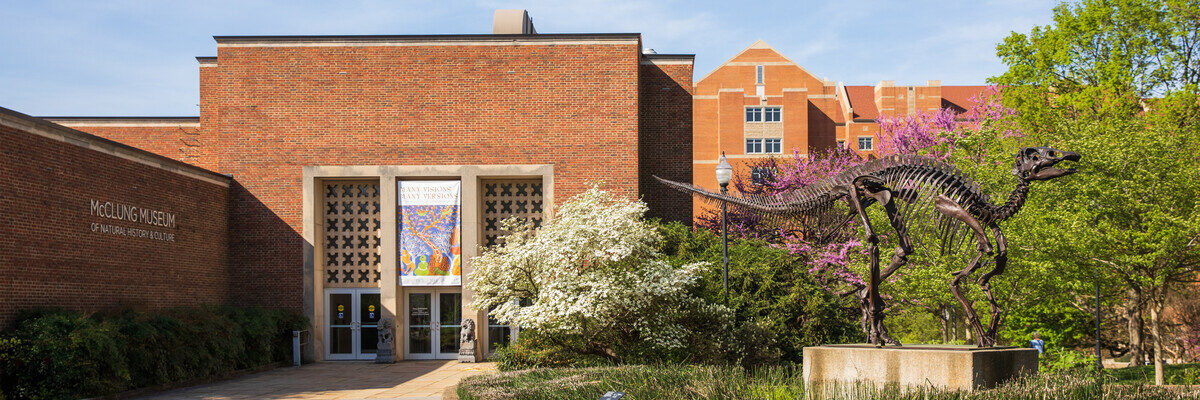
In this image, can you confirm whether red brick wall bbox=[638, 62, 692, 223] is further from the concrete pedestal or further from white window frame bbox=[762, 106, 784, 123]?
white window frame bbox=[762, 106, 784, 123]

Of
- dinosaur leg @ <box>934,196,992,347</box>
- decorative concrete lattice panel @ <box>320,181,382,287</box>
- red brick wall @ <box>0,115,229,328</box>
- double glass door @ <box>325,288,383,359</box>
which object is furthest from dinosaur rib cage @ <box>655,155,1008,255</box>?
double glass door @ <box>325,288,383,359</box>

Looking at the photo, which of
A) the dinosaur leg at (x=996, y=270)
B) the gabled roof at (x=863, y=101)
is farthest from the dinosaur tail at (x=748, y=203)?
the gabled roof at (x=863, y=101)

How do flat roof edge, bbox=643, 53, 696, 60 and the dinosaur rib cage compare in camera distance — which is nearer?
the dinosaur rib cage

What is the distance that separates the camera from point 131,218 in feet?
61.7

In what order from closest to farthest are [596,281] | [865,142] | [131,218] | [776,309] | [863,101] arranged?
[596,281] < [131,218] < [776,309] < [865,142] < [863,101]

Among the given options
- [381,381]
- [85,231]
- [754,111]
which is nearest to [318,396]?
[381,381]

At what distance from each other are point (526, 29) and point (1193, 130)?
710 inches

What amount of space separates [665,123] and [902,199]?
1556cm

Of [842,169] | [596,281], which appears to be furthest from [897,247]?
[842,169]

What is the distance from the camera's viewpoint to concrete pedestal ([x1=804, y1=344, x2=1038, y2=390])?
915 cm

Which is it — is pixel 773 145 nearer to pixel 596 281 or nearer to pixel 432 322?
pixel 432 322

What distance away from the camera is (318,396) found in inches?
630

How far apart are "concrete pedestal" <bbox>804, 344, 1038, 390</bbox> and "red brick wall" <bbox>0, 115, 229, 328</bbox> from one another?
13012 millimetres

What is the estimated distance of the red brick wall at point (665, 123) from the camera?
85.3ft
